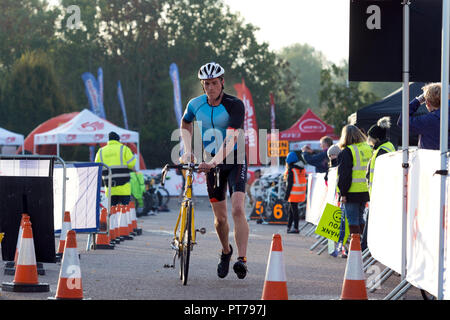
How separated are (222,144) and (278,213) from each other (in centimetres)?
1533

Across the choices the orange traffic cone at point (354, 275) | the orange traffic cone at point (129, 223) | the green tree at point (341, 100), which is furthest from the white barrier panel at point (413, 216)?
the green tree at point (341, 100)

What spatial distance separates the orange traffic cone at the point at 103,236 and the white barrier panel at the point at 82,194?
0.58 m

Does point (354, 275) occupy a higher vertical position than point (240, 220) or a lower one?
lower

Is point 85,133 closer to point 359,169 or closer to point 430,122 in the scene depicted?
point 359,169

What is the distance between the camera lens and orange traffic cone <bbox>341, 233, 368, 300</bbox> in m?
7.55

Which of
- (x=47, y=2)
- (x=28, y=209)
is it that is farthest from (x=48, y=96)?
(x=28, y=209)

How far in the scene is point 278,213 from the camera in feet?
81.2

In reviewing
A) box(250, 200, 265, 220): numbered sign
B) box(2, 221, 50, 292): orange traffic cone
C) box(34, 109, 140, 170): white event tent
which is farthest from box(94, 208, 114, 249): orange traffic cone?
box(34, 109, 140, 170): white event tent

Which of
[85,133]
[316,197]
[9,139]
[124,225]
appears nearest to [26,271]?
[124,225]

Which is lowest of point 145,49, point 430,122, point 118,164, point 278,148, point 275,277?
point 275,277

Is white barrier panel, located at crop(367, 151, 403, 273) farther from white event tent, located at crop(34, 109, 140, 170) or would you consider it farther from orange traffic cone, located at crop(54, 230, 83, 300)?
white event tent, located at crop(34, 109, 140, 170)

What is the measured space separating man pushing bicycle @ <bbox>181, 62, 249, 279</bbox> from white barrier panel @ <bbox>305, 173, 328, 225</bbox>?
6.47 m

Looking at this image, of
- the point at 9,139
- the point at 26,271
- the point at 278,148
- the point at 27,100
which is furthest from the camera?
the point at 27,100
